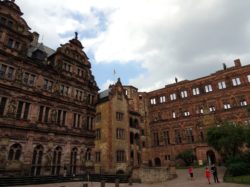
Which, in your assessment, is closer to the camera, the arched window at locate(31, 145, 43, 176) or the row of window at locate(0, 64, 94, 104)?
the row of window at locate(0, 64, 94, 104)

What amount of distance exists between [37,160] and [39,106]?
285 inches

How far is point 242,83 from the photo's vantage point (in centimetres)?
4378

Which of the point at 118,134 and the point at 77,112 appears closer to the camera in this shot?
the point at 77,112

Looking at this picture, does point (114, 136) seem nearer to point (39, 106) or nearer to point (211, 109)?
point (39, 106)

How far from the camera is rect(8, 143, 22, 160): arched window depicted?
23734 millimetres

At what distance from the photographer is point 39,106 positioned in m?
27.9

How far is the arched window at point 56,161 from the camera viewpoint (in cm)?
2764

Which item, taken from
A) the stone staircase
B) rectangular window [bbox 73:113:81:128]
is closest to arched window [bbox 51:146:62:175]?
the stone staircase

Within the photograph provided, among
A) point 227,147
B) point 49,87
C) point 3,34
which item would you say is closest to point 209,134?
point 227,147

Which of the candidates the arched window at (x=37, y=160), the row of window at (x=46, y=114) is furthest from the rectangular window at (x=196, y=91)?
the arched window at (x=37, y=160)

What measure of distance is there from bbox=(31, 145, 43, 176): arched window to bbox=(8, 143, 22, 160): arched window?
76.3 inches

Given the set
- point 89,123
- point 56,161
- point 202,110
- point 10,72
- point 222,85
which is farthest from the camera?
point 202,110

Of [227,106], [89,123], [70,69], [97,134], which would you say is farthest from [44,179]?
[227,106]

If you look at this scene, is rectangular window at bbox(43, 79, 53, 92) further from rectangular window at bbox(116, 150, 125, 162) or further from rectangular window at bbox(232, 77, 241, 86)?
rectangular window at bbox(232, 77, 241, 86)
